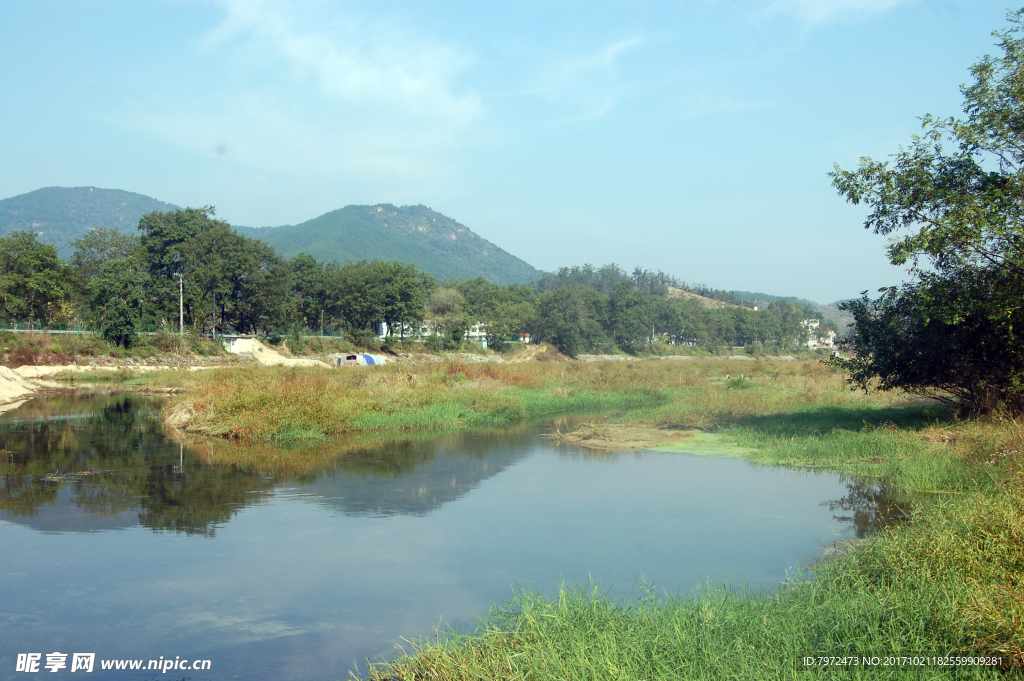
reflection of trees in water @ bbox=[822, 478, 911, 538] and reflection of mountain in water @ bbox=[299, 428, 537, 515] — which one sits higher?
reflection of trees in water @ bbox=[822, 478, 911, 538]

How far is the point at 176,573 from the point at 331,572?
182 cm

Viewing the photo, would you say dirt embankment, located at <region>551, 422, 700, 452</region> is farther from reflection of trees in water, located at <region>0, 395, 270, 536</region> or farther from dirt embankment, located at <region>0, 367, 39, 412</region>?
dirt embankment, located at <region>0, 367, 39, 412</region>

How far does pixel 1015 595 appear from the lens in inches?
177

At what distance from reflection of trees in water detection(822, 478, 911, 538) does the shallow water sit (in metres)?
0.07

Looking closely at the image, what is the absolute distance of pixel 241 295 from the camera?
5716 cm

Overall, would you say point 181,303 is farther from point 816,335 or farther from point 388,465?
point 816,335

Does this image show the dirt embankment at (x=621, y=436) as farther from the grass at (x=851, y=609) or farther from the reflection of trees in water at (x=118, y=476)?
the reflection of trees in water at (x=118, y=476)

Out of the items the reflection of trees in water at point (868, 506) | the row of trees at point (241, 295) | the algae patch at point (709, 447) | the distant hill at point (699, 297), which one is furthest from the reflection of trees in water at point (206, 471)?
the distant hill at point (699, 297)

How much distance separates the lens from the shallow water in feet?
21.6

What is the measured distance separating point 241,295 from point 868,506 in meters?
54.5

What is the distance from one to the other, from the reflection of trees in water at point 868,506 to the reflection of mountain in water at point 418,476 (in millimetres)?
6314

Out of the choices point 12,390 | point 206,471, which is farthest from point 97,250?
point 206,471

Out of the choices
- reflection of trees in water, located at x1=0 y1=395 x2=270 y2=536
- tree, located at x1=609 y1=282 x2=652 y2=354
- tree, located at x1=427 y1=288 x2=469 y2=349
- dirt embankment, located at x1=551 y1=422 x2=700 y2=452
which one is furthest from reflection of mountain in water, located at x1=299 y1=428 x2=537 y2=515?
tree, located at x1=609 y1=282 x2=652 y2=354

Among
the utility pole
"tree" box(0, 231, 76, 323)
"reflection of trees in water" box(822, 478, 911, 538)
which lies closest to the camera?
"reflection of trees in water" box(822, 478, 911, 538)
